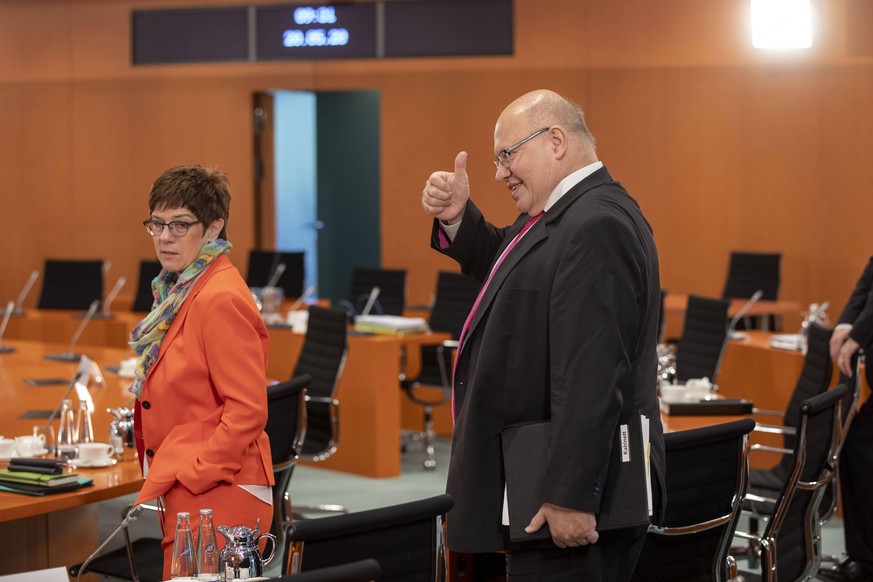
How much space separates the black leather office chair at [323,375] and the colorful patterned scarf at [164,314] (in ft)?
8.36

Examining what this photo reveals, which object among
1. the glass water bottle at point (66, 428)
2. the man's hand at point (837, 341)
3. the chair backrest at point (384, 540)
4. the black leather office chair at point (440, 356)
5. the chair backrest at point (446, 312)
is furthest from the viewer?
the chair backrest at point (446, 312)

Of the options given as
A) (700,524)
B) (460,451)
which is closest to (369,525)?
(460,451)

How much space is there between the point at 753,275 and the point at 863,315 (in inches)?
175

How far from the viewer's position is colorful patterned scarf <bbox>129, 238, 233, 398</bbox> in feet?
8.77

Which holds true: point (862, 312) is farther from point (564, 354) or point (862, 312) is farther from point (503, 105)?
point (503, 105)

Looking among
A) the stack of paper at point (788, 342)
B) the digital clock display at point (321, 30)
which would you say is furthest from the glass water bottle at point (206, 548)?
the digital clock display at point (321, 30)

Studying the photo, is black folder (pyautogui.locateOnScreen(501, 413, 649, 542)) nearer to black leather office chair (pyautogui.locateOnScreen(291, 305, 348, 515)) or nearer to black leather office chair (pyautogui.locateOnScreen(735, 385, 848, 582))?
black leather office chair (pyautogui.locateOnScreen(735, 385, 848, 582))

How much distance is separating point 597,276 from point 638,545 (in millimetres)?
591

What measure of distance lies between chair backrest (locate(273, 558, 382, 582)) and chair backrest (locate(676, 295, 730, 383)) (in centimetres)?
402

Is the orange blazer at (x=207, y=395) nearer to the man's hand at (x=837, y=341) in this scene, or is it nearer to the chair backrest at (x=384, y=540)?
the chair backrest at (x=384, y=540)

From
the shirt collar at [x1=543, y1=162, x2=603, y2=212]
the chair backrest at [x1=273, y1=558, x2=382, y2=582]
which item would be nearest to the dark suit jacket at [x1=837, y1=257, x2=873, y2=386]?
the shirt collar at [x1=543, y1=162, x2=603, y2=212]

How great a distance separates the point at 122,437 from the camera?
3557 mm

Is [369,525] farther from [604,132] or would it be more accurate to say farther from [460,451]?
[604,132]

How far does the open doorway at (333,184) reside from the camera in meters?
10.9
